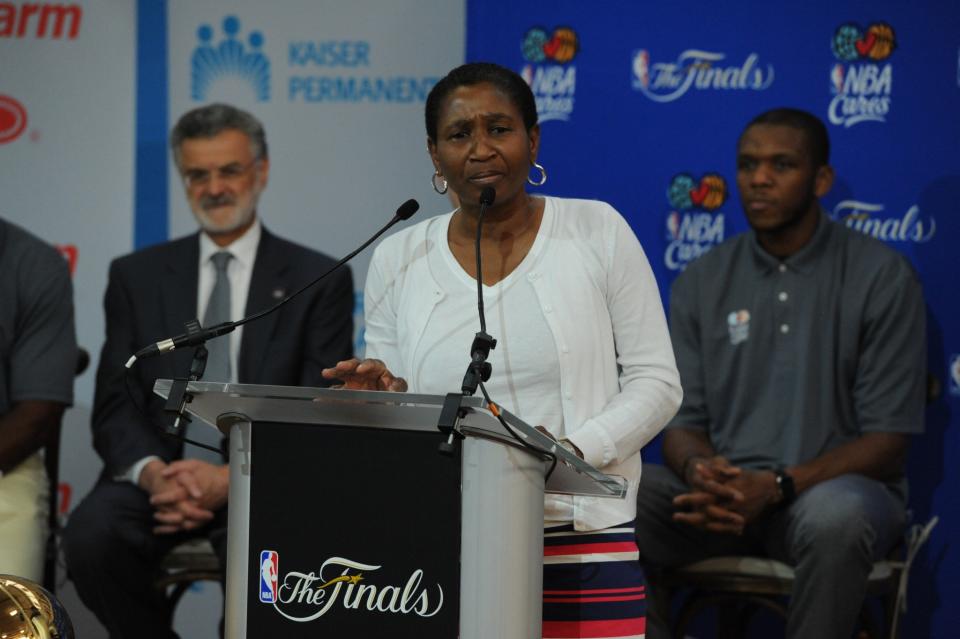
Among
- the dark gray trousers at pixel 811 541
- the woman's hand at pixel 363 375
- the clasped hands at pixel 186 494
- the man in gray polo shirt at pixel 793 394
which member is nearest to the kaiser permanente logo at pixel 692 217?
the man in gray polo shirt at pixel 793 394

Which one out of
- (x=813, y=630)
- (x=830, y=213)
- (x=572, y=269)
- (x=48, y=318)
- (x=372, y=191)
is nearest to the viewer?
(x=572, y=269)

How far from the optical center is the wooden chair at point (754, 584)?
161 inches

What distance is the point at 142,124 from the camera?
5.36 meters

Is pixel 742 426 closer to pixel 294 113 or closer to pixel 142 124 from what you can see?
pixel 294 113

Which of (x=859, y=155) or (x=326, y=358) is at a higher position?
(x=859, y=155)


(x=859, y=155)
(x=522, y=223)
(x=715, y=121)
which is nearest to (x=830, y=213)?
(x=859, y=155)

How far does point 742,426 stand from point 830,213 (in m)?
0.88

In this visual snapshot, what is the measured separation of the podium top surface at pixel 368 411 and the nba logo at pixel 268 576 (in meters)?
0.23

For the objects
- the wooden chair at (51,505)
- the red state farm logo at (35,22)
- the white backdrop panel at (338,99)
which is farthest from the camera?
the red state farm logo at (35,22)

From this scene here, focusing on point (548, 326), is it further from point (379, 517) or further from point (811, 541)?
point (811, 541)

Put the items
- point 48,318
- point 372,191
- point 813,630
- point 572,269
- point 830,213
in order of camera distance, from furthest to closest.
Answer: point 372,191 < point 830,213 < point 48,318 < point 813,630 < point 572,269

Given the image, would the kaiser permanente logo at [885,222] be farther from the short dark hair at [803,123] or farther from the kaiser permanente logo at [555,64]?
the kaiser permanente logo at [555,64]

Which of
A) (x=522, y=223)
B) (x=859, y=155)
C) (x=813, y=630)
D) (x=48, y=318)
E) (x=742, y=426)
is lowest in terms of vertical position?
(x=813, y=630)

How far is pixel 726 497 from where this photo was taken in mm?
4098
